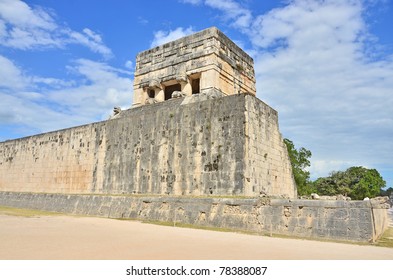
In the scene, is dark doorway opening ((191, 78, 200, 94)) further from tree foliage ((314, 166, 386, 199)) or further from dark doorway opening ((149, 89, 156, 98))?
tree foliage ((314, 166, 386, 199))

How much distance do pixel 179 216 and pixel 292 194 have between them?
6088 millimetres

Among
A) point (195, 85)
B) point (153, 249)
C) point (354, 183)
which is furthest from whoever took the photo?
point (354, 183)

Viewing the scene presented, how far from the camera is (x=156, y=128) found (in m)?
12.0

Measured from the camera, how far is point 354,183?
44844mm

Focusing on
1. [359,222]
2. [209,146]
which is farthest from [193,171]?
[359,222]

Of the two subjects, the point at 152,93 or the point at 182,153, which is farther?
the point at 152,93

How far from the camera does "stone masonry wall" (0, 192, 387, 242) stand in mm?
5926

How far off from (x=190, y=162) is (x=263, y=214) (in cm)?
406

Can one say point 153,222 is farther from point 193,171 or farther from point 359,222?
point 359,222

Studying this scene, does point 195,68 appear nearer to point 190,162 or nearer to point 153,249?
point 190,162

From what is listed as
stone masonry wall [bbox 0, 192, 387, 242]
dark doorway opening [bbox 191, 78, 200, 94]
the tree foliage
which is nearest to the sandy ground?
stone masonry wall [bbox 0, 192, 387, 242]

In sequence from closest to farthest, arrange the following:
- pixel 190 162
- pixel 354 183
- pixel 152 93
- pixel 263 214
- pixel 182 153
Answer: pixel 263 214 → pixel 190 162 → pixel 182 153 → pixel 152 93 → pixel 354 183

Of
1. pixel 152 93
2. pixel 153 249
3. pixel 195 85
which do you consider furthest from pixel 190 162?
pixel 152 93

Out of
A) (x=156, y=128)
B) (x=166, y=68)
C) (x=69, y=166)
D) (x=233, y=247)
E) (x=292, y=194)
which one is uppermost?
(x=166, y=68)
